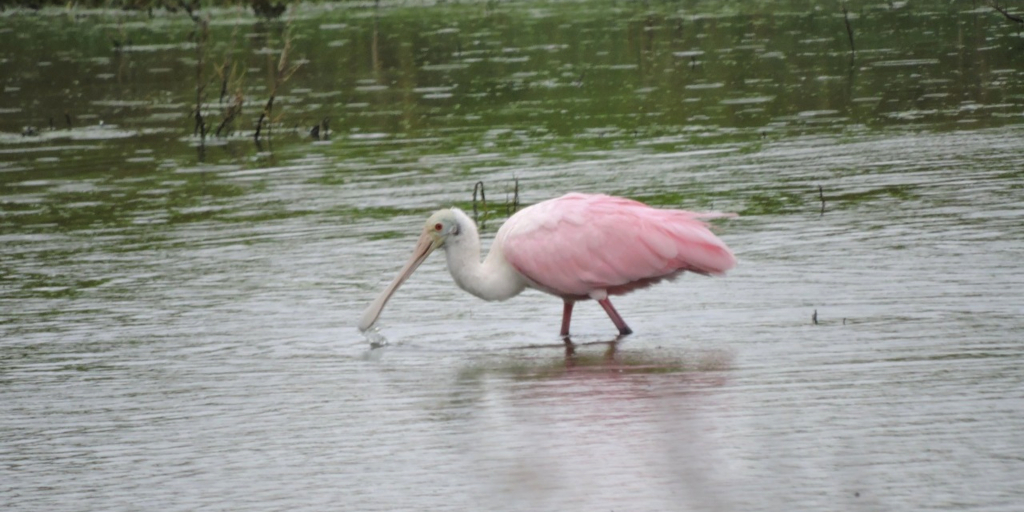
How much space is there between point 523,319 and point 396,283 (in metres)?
0.67

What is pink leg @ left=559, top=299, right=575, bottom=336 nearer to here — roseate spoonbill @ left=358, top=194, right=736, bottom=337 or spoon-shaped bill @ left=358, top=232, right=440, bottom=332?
roseate spoonbill @ left=358, top=194, right=736, bottom=337

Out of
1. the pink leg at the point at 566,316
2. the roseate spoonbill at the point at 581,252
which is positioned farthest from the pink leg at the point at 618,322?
the pink leg at the point at 566,316

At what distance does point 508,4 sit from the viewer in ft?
135

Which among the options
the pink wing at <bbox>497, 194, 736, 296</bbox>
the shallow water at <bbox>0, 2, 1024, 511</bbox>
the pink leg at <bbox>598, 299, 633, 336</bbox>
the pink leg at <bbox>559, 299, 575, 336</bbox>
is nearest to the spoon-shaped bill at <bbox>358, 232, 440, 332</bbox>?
the shallow water at <bbox>0, 2, 1024, 511</bbox>

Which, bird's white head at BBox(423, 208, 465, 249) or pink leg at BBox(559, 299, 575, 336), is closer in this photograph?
pink leg at BBox(559, 299, 575, 336)

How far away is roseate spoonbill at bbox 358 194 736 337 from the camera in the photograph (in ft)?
25.8

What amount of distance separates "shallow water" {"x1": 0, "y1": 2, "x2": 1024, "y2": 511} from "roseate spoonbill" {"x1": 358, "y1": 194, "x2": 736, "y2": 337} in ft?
0.75

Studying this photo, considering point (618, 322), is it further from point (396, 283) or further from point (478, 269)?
point (396, 283)

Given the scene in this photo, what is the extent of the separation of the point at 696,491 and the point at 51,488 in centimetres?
223

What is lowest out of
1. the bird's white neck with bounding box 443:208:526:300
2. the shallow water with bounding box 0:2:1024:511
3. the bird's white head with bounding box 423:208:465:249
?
the shallow water with bounding box 0:2:1024:511

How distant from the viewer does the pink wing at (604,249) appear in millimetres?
7871

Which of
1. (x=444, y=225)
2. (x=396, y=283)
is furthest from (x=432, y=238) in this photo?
(x=396, y=283)

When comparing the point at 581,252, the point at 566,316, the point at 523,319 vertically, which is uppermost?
the point at 581,252

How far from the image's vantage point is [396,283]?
836 centimetres
